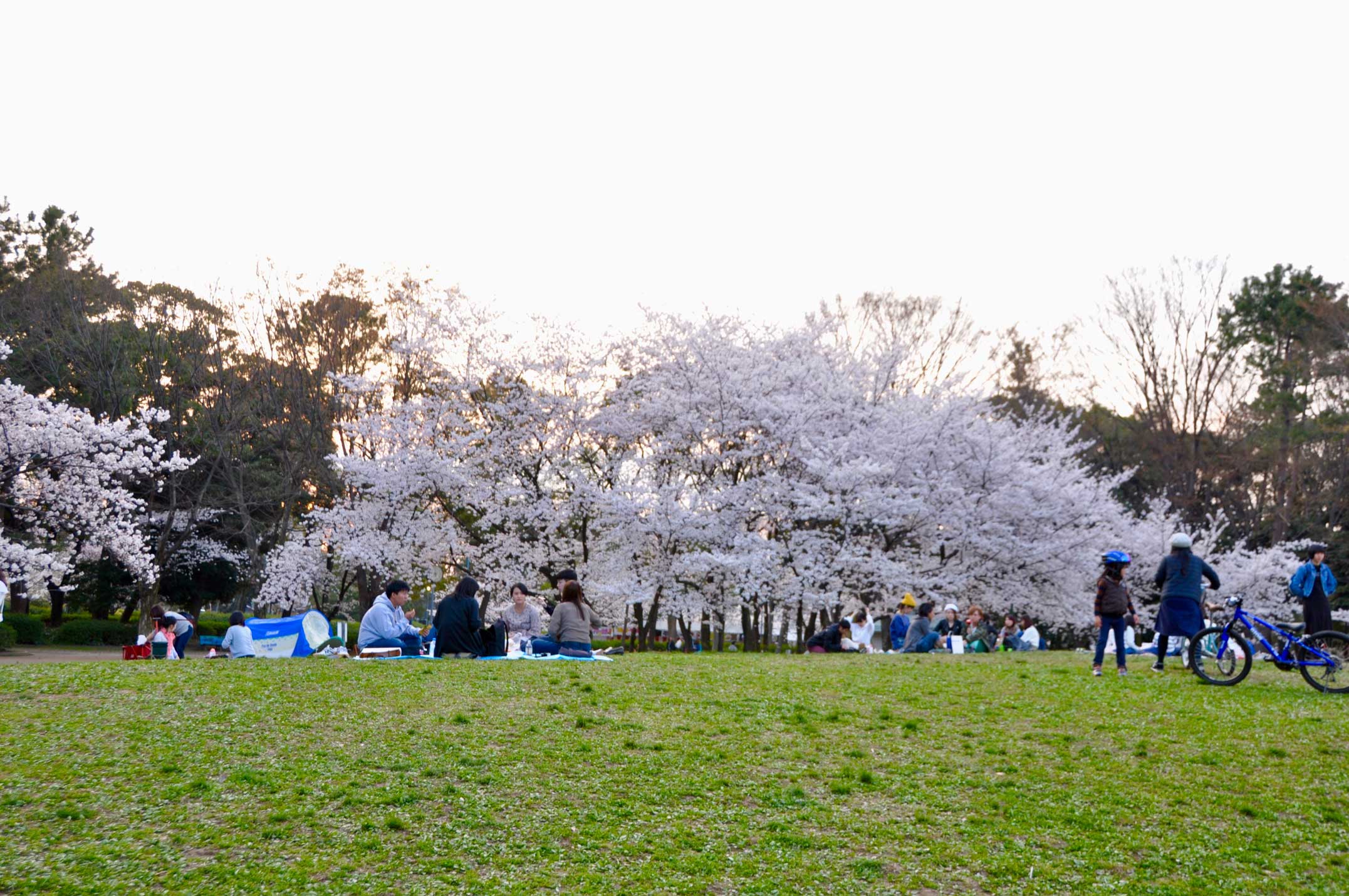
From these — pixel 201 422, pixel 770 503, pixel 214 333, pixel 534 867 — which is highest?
pixel 214 333

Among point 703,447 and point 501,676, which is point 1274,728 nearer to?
point 501,676

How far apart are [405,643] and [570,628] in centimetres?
243

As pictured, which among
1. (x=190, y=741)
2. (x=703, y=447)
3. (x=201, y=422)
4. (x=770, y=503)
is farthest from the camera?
(x=201, y=422)

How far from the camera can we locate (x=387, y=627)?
15.3 metres

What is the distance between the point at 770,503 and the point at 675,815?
19391mm

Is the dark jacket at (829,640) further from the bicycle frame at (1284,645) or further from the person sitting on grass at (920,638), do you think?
the bicycle frame at (1284,645)

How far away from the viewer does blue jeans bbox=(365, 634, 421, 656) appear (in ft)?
49.9

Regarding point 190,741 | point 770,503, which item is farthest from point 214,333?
point 190,741

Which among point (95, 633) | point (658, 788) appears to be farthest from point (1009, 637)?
point (95, 633)

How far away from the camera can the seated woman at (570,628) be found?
15062 millimetres

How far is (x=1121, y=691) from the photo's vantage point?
11.8 meters

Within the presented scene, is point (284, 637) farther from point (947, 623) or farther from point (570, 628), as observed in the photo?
point (947, 623)

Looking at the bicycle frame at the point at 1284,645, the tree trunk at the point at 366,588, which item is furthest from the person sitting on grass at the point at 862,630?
the tree trunk at the point at 366,588

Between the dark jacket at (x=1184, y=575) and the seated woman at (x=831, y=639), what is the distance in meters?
6.94
